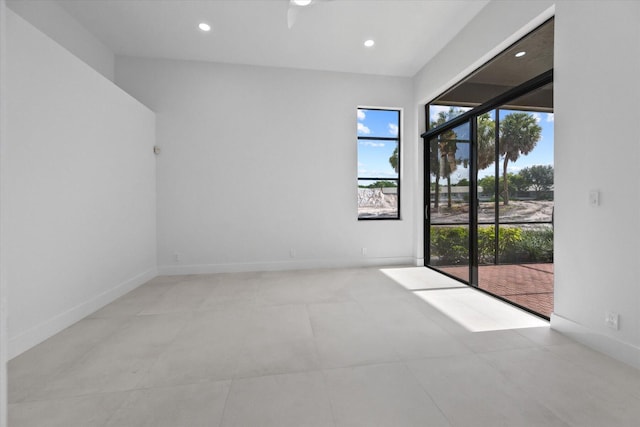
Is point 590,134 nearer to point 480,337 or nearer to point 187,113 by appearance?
point 480,337

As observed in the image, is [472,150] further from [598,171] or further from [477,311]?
[477,311]

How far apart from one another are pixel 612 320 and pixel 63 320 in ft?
15.7

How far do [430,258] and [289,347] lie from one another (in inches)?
142

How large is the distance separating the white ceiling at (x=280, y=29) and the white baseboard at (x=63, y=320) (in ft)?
11.6

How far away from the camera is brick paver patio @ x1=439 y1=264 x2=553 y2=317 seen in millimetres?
3053

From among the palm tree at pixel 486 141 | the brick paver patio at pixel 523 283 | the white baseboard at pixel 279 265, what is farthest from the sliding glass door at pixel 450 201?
the white baseboard at pixel 279 265

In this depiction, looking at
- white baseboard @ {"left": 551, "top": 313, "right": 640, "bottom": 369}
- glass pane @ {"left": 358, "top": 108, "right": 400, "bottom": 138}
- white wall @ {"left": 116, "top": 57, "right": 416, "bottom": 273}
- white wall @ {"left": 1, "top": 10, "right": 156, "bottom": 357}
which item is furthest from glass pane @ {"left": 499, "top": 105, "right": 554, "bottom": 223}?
white wall @ {"left": 1, "top": 10, "right": 156, "bottom": 357}

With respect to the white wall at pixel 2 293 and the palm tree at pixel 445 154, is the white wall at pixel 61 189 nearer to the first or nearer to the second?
the white wall at pixel 2 293

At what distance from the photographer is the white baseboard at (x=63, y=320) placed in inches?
86.7

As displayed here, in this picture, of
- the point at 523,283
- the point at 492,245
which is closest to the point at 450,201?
the point at 492,245

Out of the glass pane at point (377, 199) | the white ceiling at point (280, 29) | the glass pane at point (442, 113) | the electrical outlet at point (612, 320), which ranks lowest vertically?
the electrical outlet at point (612, 320)

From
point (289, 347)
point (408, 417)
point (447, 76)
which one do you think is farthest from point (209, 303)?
point (447, 76)

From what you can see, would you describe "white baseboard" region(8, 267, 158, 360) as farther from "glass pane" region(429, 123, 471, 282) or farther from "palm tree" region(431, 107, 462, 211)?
"palm tree" region(431, 107, 462, 211)

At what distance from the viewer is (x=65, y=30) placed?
349 centimetres
